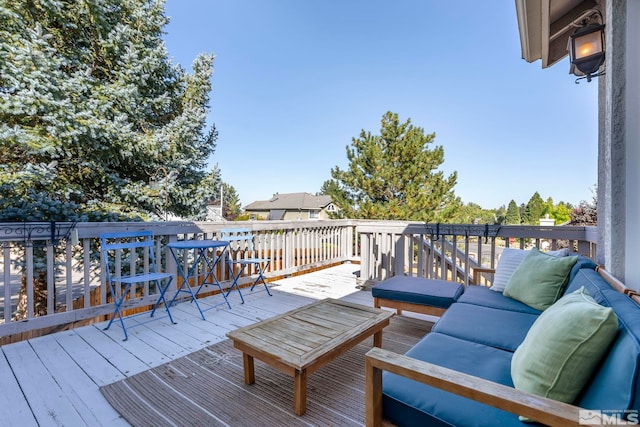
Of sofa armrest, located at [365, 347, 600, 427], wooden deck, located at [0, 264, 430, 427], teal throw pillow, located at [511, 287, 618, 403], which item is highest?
teal throw pillow, located at [511, 287, 618, 403]

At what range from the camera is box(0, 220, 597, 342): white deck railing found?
2.80 m

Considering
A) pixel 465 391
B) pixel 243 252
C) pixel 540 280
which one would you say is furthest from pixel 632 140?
pixel 243 252

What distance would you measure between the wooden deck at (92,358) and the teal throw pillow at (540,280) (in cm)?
191

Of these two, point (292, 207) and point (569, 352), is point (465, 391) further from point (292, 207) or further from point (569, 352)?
point (292, 207)

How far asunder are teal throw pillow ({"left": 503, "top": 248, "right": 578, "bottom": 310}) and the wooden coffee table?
3.47 feet

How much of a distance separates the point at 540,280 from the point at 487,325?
0.69m

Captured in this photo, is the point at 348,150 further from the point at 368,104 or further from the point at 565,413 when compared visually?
the point at 565,413

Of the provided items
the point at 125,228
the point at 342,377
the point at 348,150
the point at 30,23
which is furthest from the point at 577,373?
the point at 348,150

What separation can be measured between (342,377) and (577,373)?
1501 millimetres

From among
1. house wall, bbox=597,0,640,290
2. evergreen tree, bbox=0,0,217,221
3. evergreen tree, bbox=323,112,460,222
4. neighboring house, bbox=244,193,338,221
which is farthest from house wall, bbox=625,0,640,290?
neighboring house, bbox=244,193,338,221

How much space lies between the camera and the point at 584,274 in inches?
74.4

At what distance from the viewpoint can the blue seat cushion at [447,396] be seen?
1.09m

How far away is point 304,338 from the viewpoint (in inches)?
78.3

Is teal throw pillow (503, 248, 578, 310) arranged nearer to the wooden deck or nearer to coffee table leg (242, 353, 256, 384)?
the wooden deck
